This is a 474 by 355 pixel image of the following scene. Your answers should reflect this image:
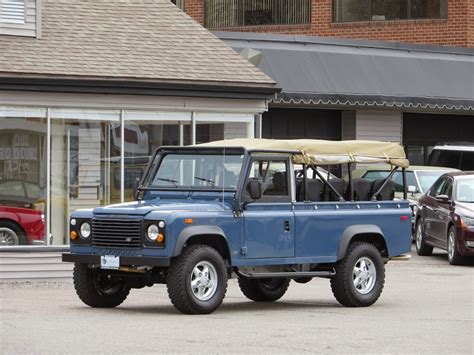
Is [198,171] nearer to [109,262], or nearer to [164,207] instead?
[164,207]

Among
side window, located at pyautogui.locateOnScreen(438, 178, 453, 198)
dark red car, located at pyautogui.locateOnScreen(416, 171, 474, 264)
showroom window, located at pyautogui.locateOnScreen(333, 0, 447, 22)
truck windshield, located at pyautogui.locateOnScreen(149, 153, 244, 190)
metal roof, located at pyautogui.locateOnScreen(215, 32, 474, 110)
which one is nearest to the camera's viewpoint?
truck windshield, located at pyautogui.locateOnScreen(149, 153, 244, 190)

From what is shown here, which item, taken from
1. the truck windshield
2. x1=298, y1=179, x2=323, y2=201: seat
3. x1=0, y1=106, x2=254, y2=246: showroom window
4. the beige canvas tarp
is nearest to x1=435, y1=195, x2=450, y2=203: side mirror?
x1=0, y1=106, x2=254, y2=246: showroom window

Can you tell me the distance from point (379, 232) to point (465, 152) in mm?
14915

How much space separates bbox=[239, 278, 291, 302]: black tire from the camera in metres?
16.7

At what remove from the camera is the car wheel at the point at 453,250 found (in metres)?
22.8

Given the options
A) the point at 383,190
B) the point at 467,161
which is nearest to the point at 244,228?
the point at 383,190

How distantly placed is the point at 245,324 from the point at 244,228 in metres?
1.73

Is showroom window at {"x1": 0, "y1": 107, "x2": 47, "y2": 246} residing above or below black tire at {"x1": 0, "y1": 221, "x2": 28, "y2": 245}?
above

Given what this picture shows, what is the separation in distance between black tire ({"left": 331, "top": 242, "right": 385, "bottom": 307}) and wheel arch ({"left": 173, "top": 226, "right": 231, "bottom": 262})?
1.64 meters

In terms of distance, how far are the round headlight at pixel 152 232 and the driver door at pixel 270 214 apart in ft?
3.73

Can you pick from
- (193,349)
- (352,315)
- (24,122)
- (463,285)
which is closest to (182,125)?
(24,122)

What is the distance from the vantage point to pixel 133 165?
21.0m

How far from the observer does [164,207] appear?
48.4 ft

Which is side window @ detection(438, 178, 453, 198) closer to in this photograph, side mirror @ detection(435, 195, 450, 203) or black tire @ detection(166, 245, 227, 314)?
side mirror @ detection(435, 195, 450, 203)
